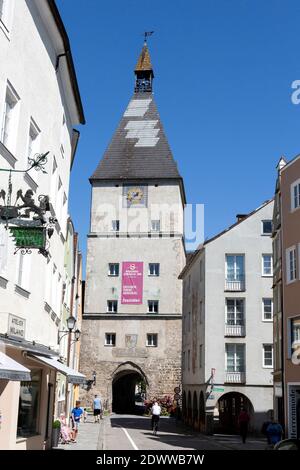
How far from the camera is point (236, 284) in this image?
129 feet

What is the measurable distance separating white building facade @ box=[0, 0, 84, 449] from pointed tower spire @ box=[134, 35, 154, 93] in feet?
185

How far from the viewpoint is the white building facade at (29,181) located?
502 inches

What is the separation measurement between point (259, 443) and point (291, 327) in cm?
826

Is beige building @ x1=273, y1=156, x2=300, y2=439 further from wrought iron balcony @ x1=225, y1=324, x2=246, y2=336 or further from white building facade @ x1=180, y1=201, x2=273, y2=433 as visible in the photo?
wrought iron balcony @ x1=225, y1=324, x2=246, y2=336

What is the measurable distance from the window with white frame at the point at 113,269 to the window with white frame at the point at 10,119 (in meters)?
47.3

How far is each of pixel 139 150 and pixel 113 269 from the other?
14.9 m

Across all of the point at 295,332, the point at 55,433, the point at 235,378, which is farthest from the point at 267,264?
the point at 55,433

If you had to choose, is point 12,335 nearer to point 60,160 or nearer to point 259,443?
point 60,160

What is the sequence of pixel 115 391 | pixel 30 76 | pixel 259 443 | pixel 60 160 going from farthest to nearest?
1. pixel 115 391
2. pixel 259 443
3. pixel 60 160
4. pixel 30 76

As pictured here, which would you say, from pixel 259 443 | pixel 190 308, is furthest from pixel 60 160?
pixel 190 308

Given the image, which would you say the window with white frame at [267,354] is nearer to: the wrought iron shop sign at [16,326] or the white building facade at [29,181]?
the white building facade at [29,181]

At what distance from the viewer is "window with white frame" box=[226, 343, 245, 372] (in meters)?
37.9

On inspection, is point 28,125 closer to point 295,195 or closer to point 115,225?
point 295,195

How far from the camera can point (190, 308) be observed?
155ft
